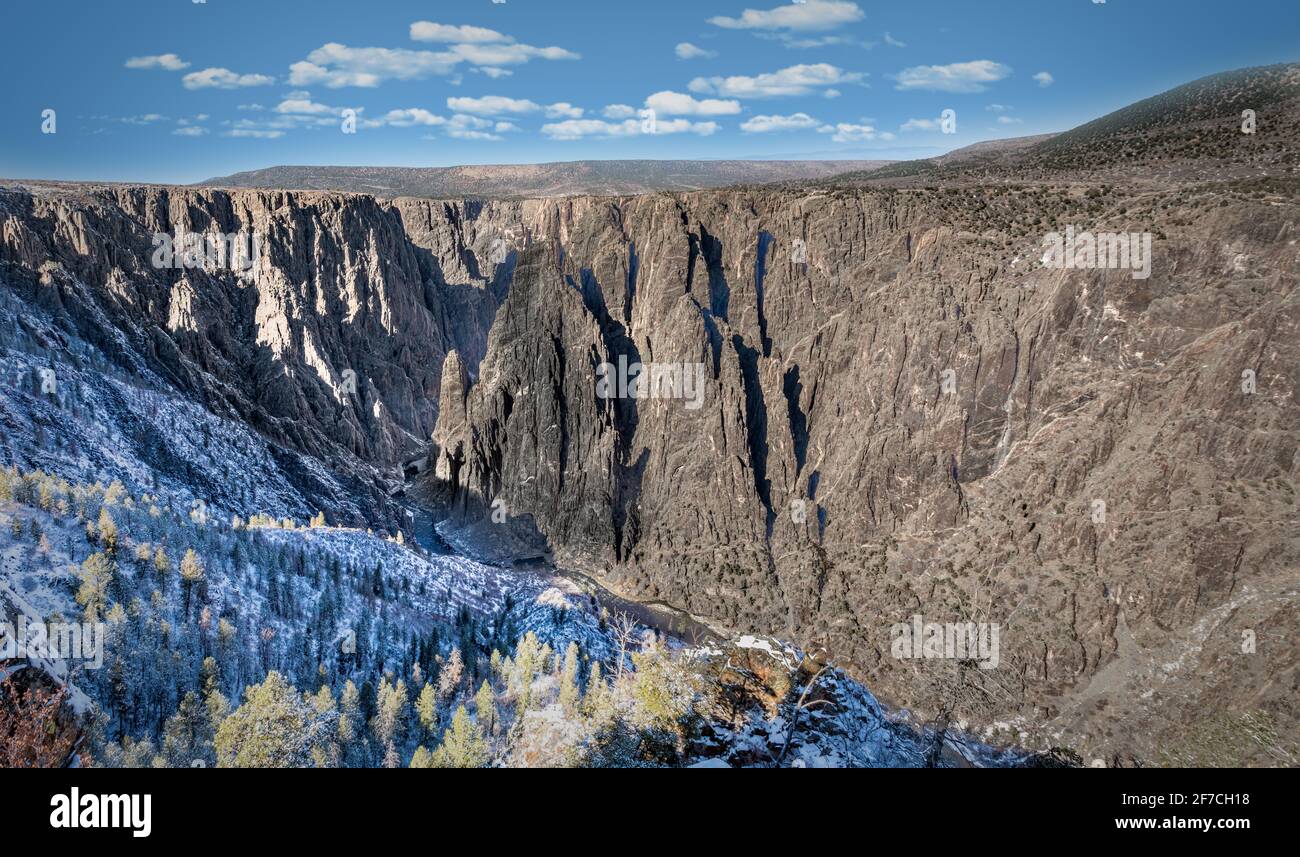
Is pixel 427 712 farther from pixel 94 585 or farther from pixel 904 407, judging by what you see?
pixel 904 407

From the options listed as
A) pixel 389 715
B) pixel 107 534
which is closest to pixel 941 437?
pixel 389 715

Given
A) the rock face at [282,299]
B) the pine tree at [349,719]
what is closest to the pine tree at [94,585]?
the pine tree at [349,719]

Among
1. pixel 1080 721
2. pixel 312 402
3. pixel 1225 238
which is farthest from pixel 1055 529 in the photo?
pixel 312 402

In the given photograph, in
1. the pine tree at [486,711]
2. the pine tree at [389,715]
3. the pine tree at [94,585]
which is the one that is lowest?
the pine tree at [389,715]

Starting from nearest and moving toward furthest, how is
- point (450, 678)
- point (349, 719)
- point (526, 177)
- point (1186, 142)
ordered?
point (349, 719), point (450, 678), point (1186, 142), point (526, 177)

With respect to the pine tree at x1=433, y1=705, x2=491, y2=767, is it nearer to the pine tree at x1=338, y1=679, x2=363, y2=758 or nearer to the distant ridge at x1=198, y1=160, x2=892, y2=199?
the pine tree at x1=338, y1=679, x2=363, y2=758

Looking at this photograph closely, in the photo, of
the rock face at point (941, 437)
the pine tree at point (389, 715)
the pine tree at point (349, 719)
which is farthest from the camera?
the rock face at point (941, 437)

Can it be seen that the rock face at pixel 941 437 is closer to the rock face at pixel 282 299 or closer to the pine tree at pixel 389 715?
the rock face at pixel 282 299
